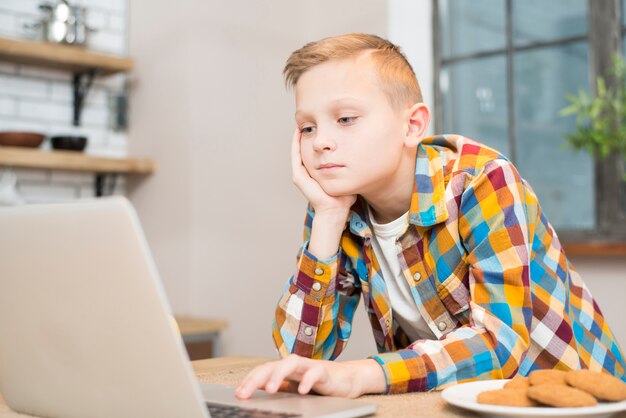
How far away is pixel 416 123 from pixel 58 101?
7.57 feet

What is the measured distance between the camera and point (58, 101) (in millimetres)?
3324

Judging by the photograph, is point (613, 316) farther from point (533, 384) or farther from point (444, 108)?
point (533, 384)

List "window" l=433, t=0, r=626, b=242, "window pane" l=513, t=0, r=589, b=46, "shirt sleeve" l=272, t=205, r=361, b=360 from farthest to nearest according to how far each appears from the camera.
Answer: "window pane" l=513, t=0, r=589, b=46 < "window" l=433, t=0, r=626, b=242 < "shirt sleeve" l=272, t=205, r=361, b=360

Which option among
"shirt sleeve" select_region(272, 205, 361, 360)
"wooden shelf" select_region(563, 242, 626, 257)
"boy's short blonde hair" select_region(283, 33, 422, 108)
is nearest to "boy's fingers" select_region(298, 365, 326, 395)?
"shirt sleeve" select_region(272, 205, 361, 360)

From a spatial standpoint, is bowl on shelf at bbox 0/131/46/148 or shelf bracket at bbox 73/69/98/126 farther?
shelf bracket at bbox 73/69/98/126

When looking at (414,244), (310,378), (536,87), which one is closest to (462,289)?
(414,244)

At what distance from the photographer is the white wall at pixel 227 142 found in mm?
3270

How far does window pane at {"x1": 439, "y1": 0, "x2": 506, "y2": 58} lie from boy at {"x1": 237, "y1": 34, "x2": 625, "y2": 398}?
1.88m

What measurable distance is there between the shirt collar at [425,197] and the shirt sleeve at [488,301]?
1.8 inches

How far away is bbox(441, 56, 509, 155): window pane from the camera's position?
3184 millimetres

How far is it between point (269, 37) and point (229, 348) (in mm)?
1351

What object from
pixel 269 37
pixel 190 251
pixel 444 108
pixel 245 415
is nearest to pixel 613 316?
pixel 444 108

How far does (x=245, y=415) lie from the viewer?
82 cm

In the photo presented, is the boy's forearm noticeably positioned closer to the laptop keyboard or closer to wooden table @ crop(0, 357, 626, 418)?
wooden table @ crop(0, 357, 626, 418)
